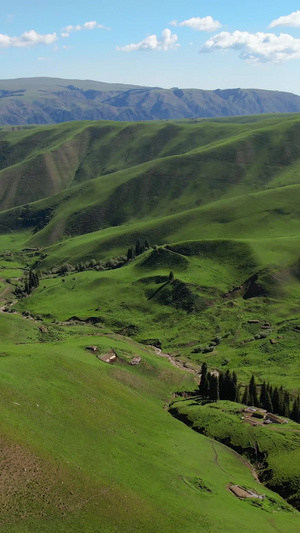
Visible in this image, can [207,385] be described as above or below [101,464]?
below

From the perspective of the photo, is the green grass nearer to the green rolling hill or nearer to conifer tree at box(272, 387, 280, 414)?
the green rolling hill

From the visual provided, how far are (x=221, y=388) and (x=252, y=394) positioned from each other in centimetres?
747

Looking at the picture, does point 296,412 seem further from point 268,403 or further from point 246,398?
point 246,398

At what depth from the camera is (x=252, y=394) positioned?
102625 mm

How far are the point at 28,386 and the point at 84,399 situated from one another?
35.2ft

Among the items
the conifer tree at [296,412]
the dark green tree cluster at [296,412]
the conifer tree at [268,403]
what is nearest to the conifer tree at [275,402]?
the conifer tree at [268,403]

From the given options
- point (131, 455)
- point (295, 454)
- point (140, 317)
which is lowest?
point (140, 317)

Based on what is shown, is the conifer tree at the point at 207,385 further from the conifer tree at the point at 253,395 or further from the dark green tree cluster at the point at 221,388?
the conifer tree at the point at 253,395

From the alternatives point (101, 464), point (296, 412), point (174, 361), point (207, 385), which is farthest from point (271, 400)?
point (101, 464)

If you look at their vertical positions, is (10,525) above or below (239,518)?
above

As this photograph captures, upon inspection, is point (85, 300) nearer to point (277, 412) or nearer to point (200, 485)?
point (277, 412)

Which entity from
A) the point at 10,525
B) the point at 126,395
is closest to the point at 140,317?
the point at 126,395

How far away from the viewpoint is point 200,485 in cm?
6819

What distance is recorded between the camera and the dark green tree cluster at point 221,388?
10469 cm
